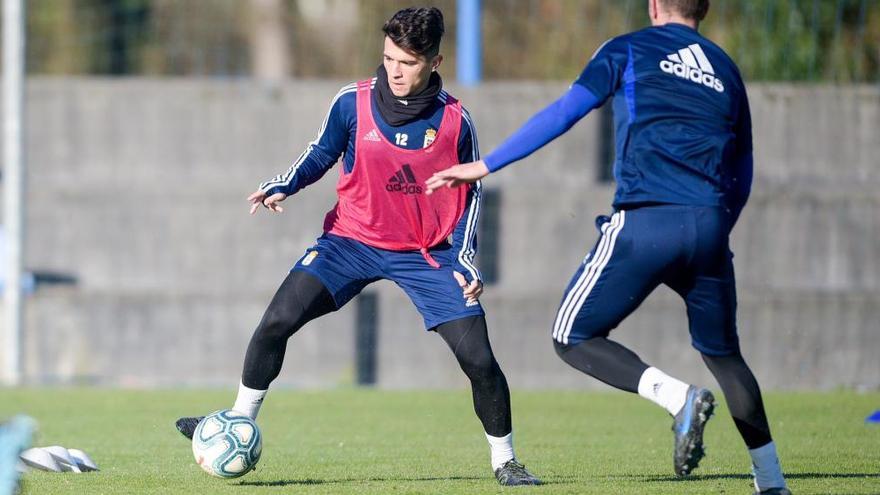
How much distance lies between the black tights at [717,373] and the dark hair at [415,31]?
1833 millimetres

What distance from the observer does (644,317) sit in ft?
50.5

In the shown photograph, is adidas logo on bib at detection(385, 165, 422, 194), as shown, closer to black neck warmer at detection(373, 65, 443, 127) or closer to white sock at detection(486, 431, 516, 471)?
black neck warmer at detection(373, 65, 443, 127)

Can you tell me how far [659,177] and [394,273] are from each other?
6.29 feet

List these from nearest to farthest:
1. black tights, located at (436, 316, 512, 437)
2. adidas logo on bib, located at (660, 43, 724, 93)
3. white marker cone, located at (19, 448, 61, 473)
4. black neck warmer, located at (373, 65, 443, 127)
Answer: adidas logo on bib, located at (660, 43, 724, 93), black tights, located at (436, 316, 512, 437), black neck warmer, located at (373, 65, 443, 127), white marker cone, located at (19, 448, 61, 473)

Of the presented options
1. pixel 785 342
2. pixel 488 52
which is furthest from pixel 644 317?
pixel 488 52

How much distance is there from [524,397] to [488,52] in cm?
658

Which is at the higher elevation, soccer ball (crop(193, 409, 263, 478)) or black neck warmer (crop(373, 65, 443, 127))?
black neck warmer (crop(373, 65, 443, 127))

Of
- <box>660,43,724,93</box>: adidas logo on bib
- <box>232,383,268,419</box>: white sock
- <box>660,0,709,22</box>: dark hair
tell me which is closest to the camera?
<box>660,43,724,93</box>: adidas logo on bib

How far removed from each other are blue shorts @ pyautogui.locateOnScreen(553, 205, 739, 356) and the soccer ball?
5.70 ft

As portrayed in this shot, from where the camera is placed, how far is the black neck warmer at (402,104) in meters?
7.19

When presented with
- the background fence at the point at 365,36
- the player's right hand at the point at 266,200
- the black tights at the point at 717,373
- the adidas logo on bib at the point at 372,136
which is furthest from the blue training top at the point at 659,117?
the background fence at the point at 365,36

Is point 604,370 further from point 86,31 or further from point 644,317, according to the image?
point 86,31

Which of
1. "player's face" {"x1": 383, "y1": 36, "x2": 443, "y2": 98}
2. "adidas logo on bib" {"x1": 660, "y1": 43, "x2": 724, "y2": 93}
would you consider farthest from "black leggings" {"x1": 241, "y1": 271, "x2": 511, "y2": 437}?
"adidas logo on bib" {"x1": 660, "y1": 43, "x2": 724, "y2": 93}

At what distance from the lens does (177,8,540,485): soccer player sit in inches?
274
